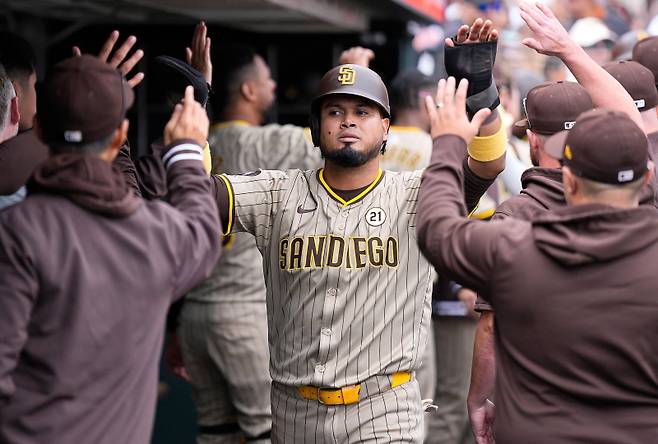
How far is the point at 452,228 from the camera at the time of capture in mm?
2984

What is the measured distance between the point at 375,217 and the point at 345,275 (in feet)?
0.83

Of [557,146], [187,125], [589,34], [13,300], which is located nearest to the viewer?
[13,300]

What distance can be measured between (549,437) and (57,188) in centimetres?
150

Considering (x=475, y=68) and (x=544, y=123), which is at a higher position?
(x=475, y=68)

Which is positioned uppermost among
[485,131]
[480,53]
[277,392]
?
[480,53]

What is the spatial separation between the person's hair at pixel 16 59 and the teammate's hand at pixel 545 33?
6.05 ft

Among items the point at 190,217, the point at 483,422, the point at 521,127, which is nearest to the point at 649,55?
the point at 521,127

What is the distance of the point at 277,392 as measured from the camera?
4.05 meters

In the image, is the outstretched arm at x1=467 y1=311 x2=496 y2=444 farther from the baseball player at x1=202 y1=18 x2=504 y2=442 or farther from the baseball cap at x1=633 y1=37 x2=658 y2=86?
the baseball cap at x1=633 y1=37 x2=658 y2=86

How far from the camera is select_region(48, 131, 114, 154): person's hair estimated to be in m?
2.83

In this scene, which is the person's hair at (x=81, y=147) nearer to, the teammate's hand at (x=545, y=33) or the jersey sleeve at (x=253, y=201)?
the jersey sleeve at (x=253, y=201)

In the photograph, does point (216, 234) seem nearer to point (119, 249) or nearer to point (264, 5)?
point (119, 249)

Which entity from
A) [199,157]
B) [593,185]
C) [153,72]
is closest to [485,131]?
[593,185]

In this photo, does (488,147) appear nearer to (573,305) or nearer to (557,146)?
(557,146)
